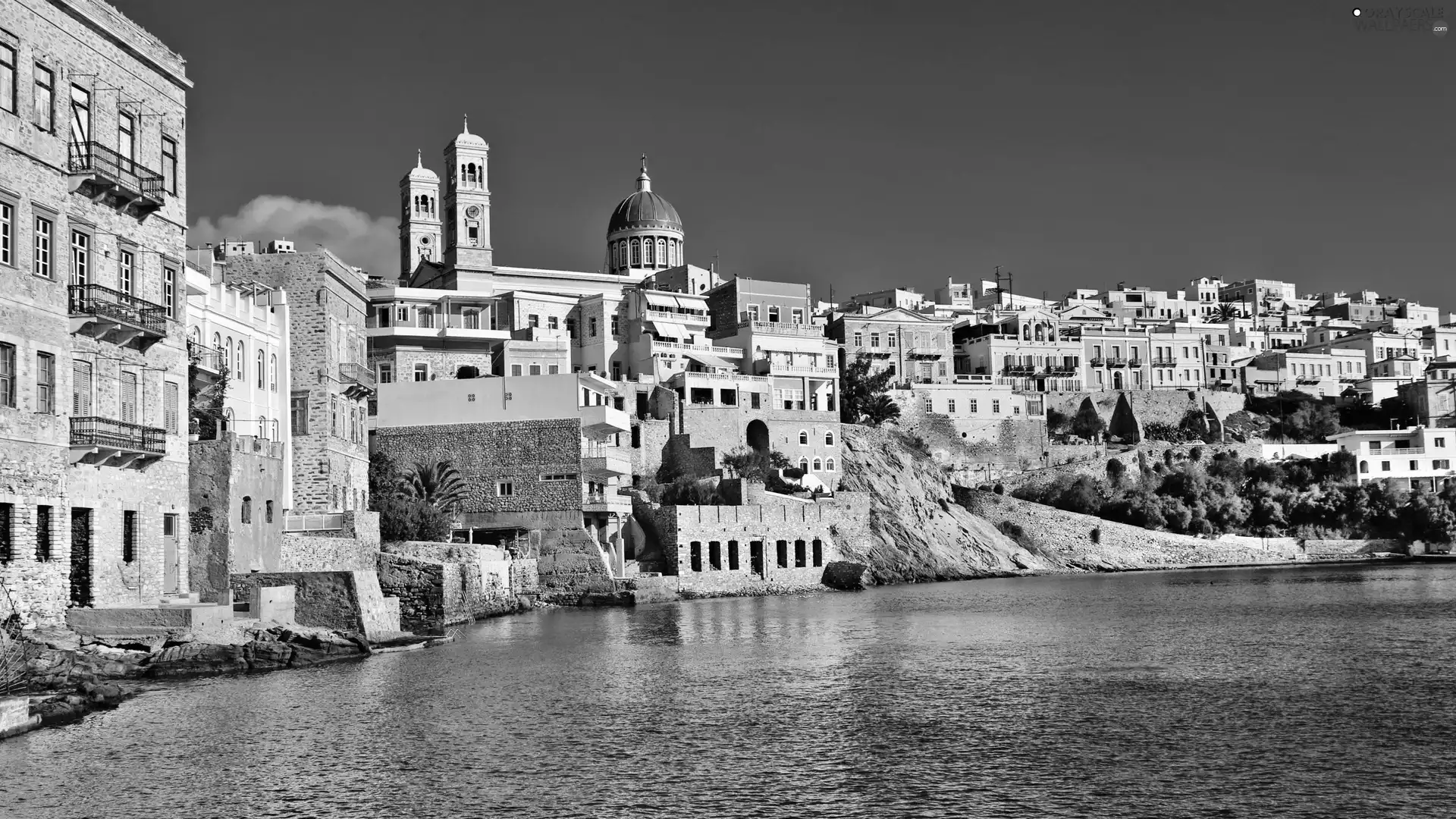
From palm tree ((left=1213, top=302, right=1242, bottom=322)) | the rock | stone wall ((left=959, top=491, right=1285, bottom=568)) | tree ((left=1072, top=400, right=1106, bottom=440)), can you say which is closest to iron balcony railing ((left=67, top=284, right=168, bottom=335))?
the rock

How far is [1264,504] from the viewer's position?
321 ft

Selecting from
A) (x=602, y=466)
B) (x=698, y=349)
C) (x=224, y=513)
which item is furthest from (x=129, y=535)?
(x=698, y=349)

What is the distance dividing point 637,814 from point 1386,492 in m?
91.9

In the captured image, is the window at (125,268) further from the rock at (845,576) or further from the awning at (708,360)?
the awning at (708,360)

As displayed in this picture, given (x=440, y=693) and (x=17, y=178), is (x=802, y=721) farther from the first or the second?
(x=17, y=178)

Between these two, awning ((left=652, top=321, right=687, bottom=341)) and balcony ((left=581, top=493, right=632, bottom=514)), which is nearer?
balcony ((left=581, top=493, right=632, bottom=514))

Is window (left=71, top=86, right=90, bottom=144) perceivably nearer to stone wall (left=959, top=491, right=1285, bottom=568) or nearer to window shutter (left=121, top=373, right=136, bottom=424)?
window shutter (left=121, top=373, right=136, bottom=424)

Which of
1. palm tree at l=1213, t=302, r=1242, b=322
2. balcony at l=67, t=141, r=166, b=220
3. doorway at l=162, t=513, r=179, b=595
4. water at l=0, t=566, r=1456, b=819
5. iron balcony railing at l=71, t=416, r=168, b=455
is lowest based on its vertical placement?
water at l=0, t=566, r=1456, b=819

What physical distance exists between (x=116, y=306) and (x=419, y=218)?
7263 centimetres

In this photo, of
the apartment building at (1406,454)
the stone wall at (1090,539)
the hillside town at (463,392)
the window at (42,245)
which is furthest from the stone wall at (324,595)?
the apartment building at (1406,454)

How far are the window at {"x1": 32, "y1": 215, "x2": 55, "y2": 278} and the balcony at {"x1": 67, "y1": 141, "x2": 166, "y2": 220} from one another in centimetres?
108

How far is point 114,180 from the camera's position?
3105cm

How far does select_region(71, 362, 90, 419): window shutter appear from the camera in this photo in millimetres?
30688

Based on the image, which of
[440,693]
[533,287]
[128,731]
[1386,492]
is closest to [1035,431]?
[1386,492]
